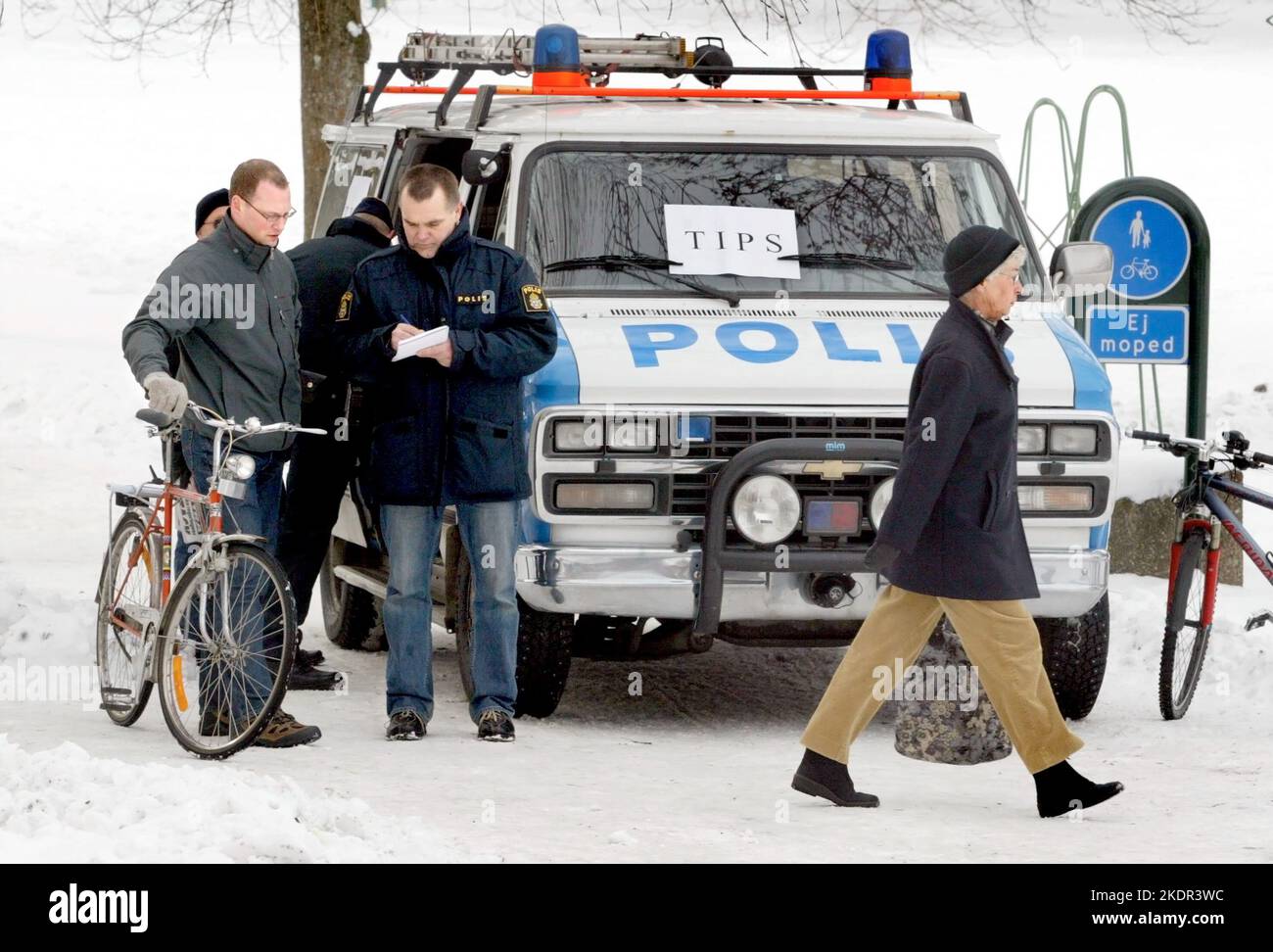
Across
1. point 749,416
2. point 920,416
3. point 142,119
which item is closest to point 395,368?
point 749,416

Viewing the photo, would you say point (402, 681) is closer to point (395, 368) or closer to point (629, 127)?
point (395, 368)

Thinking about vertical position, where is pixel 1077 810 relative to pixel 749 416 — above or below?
below

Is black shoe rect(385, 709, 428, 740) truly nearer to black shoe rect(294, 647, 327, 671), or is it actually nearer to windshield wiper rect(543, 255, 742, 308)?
black shoe rect(294, 647, 327, 671)

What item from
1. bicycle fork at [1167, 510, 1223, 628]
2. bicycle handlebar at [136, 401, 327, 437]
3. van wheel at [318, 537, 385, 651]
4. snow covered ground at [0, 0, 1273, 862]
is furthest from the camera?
van wheel at [318, 537, 385, 651]

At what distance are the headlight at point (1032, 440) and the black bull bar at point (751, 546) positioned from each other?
468 mm

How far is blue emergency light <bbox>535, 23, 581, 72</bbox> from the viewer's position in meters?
8.53

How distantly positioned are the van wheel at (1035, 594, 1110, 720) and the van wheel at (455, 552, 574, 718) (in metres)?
1.71

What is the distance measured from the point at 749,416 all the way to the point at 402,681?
1485mm

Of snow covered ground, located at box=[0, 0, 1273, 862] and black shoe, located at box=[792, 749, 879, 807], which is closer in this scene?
snow covered ground, located at box=[0, 0, 1273, 862]

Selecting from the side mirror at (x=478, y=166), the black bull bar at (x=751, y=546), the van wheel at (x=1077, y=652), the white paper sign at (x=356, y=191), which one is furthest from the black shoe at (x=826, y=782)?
the white paper sign at (x=356, y=191)

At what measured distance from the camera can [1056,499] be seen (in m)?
7.53

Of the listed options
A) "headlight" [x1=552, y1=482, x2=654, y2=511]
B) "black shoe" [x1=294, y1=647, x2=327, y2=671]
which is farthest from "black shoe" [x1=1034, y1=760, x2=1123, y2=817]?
"black shoe" [x1=294, y1=647, x2=327, y2=671]

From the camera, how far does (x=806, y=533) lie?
24.1 feet

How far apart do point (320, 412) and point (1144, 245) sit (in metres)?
4.56
